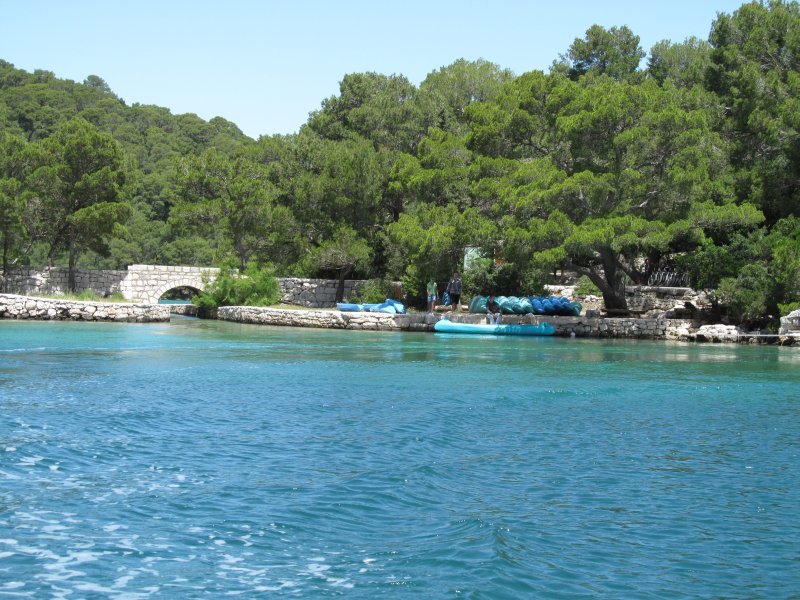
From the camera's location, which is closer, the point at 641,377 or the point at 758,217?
the point at 641,377

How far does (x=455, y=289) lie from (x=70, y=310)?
12.9 m

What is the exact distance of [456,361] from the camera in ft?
61.7

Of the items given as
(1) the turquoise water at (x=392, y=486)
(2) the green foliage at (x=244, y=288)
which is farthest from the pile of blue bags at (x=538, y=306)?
(1) the turquoise water at (x=392, y=486)

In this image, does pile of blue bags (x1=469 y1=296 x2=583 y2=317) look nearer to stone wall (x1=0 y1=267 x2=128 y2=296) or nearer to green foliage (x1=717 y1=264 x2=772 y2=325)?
green foliage (x1=717 y1=264 x2=772 y2=325)

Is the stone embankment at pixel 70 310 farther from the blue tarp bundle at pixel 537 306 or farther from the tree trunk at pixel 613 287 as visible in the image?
the tree trunk at pixel 613 287

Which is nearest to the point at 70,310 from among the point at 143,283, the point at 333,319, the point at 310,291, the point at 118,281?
the point at 143,283

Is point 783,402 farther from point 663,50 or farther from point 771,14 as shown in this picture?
point 663,50

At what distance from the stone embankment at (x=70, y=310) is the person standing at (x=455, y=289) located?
1019 centimetres

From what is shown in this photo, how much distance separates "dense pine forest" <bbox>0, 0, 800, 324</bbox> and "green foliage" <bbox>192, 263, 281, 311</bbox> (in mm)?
800

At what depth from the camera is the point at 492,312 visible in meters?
28.6

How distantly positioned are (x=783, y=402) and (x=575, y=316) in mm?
14538

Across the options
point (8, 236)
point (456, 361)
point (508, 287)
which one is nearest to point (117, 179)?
point (8, 236)

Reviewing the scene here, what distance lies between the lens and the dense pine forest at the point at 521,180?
Result: 25.9 meters

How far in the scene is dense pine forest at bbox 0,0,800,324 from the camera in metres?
25.9
